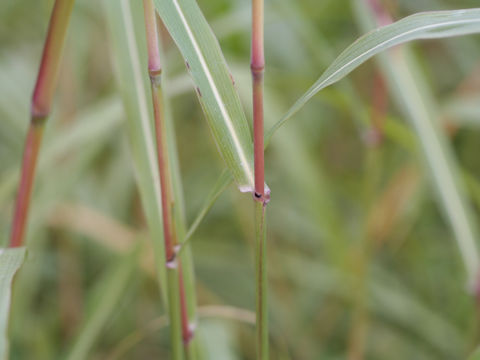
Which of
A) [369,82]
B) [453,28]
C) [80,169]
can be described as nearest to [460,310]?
[369,82]

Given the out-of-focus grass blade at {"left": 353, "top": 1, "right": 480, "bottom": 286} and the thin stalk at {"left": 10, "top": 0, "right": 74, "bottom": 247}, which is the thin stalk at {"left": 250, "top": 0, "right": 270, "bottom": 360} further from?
the out-of-focus grass blade at {"left": 353, "top": 1, "right": 480, "bottom": 286}

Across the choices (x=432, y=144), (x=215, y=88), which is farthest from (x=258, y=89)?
(x=432, y=144)

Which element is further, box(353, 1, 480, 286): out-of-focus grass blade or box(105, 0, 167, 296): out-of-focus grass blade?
box(353, 1, 480, 286): out-of-focus grass blade

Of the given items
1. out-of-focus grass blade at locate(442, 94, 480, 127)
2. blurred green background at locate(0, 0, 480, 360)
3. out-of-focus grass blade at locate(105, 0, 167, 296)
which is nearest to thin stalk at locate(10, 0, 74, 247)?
out-of-focus grass blade at locate(105, 0, 167, 296)

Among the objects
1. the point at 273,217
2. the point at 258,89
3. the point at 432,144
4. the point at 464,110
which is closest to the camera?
the point at 258,89

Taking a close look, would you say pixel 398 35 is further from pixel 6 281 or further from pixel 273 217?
pixel 273 217

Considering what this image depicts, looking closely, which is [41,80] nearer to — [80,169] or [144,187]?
[144,187]
